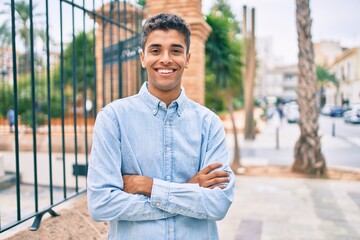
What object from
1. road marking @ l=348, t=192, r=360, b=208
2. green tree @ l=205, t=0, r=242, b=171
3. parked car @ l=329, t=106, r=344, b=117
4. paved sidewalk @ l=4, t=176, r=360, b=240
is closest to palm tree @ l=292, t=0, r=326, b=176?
paved sidewalk @ l=4, t=176, r=360, b=240

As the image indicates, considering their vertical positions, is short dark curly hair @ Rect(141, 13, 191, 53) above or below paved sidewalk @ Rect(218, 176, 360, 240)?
above

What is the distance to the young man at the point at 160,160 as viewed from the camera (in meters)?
1.62

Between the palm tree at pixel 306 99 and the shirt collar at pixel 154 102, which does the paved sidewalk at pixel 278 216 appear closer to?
the palm tree at pixel 306 99

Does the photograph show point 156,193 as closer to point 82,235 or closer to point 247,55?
point 82,235

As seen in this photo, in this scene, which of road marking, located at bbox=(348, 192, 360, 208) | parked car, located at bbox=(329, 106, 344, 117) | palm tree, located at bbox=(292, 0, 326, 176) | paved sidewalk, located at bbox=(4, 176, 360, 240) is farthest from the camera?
parked car, located at bbox=(329, 106, 344, 117)

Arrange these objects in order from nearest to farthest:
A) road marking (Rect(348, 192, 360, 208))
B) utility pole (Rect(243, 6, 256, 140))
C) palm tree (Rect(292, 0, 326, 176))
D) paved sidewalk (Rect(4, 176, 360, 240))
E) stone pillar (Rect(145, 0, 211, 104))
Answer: paved sidewalk (Rect(4, 176, 360, 240))
road marking (Rect(348, 192, 360, 208))
stone pillar (Rect(145, 0, 211, 104))
palm tree (Rect(292, 0, 326, 176))
utility pole (Rect(243, 6, 256, 140))

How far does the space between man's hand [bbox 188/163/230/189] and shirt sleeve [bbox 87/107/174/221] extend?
21 centimetres

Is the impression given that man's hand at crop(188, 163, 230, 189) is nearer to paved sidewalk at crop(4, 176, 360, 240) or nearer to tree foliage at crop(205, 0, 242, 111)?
paved sidewalk at crop(4, 176, 360, 240)

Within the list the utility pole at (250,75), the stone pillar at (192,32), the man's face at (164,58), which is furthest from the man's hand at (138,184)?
the utility pole at (250,75)

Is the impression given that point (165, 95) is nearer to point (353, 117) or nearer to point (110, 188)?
point (110, 188)

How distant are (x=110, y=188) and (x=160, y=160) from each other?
273 millimetres

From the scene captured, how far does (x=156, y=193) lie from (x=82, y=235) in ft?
4.45

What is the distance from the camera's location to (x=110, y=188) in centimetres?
161

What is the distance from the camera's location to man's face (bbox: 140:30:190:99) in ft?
5.71
